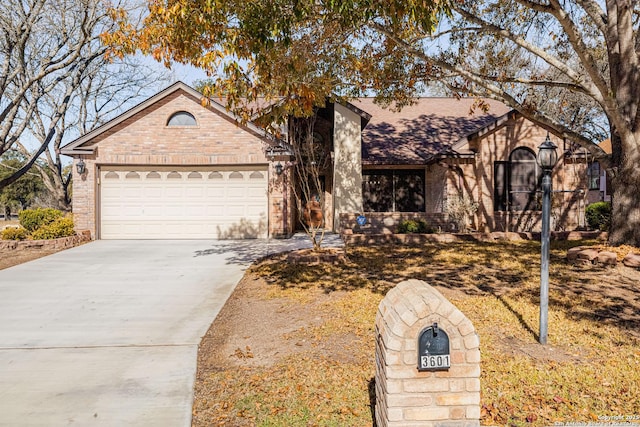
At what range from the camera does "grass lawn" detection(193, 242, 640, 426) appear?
3715mm

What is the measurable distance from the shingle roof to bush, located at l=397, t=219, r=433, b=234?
3270 mm

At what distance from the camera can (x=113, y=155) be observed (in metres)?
15.5

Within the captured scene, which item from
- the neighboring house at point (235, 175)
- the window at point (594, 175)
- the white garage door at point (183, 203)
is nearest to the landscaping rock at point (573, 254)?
the neighboring house at point (235, 175)

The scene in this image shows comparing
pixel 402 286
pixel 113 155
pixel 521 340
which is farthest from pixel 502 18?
pixel 113 155

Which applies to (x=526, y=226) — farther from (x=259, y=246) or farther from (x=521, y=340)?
(x=521, y=340)

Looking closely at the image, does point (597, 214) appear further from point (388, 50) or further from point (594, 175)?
point (594, 175)

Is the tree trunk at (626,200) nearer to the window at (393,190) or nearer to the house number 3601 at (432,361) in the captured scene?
the house number 3601 at (432,361)

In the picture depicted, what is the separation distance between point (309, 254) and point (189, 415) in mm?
7043

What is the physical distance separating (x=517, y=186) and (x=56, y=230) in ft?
53.8

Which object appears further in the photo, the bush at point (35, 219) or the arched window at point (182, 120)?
the arched window at point (182, 120)

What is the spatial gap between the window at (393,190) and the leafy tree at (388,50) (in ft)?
18.3

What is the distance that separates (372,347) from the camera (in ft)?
16.4

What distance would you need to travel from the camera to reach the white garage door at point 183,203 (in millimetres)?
15719

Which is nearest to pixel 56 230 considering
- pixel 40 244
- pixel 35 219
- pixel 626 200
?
pixel 40 244
